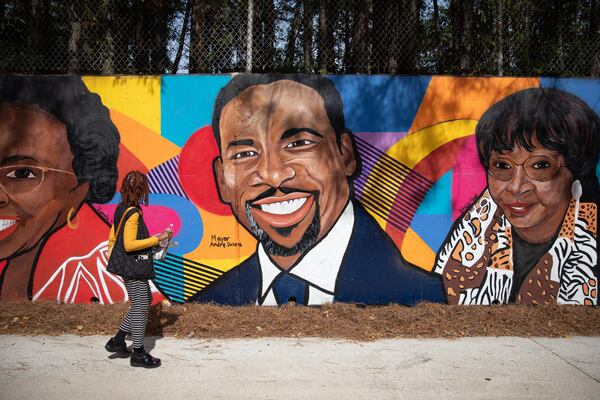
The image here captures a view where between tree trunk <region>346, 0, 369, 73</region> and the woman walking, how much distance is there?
3999mm

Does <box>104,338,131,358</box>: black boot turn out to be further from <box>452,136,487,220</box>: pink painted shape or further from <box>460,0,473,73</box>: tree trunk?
<box>460,0,473,73</box>: tree trunk

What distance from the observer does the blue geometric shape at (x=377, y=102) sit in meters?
5.74

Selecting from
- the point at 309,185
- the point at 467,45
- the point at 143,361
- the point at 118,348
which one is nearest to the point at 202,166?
the point at 309,185

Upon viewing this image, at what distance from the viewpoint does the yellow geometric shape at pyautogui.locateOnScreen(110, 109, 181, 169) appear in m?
5.70

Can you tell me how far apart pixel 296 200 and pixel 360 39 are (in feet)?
10.1

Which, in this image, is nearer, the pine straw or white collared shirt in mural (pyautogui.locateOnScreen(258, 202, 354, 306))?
the pine straw

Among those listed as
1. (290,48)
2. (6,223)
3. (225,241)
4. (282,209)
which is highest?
(290,48)

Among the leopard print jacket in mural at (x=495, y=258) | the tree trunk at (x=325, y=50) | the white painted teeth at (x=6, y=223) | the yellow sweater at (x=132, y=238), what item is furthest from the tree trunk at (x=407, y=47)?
the white painted teeth at (x=6, y=223)

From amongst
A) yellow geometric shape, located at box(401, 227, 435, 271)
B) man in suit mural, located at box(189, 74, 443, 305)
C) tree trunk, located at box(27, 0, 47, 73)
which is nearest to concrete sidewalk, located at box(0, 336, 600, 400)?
man in suit mural, located at box(189, 74, 443, 305)

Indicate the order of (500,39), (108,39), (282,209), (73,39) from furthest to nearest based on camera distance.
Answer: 1. (73,39)
2. (108,39)
3. (500,39)
4. (282,209)

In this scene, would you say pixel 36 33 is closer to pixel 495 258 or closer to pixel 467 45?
pixel 467 45

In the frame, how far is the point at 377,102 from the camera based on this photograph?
5.75m

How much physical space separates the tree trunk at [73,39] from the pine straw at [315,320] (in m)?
3.21

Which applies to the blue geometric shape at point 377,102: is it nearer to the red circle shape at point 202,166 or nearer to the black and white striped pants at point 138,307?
the red circle shape at point 202,166
